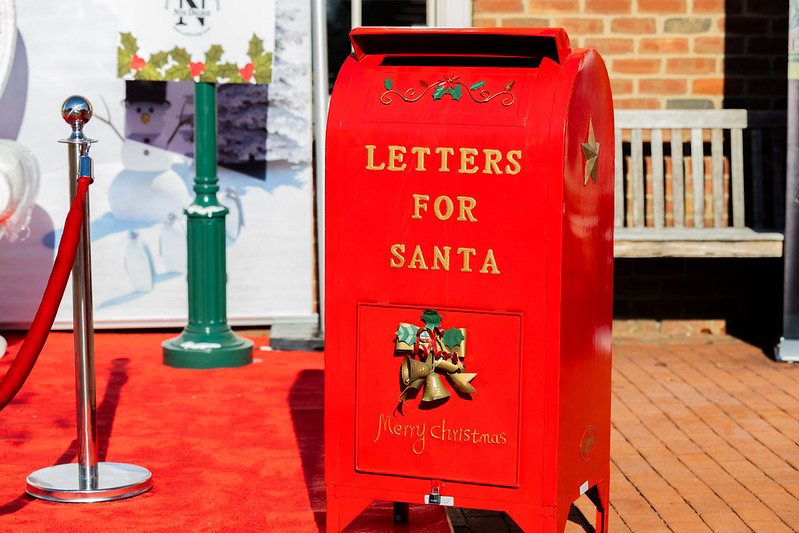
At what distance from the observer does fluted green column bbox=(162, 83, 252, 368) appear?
6082 mm

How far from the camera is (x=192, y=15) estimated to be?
232 inches

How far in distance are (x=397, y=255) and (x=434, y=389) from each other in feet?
1.26

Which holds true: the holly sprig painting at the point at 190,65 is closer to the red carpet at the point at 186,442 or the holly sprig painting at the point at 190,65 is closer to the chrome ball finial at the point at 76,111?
the red carpet at the point at 186,442

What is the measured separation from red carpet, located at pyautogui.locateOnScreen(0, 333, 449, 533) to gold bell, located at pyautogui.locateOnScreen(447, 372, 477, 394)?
683 millimetres

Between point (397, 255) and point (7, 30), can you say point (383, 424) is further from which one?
point (7, 30)

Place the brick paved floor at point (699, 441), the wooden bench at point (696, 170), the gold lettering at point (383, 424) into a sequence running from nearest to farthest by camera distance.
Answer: the gold lettering at point (383, 424), the brick paved floor at point (699, 441), the wooden bench at point (696, 170)

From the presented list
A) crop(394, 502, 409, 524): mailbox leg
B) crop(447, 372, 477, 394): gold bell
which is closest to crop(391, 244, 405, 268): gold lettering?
crop(447, 372, 477, 394): gold bell

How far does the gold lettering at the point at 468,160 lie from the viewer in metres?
3.16

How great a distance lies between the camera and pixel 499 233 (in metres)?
3.17

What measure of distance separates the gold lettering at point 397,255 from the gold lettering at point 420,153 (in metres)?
0.23

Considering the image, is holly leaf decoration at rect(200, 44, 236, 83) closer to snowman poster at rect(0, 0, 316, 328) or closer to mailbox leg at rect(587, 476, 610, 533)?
snowman poster at rect(0, 0, 316, 328)

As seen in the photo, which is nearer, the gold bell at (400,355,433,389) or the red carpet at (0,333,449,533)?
the gold bell at (400,355,433,389)

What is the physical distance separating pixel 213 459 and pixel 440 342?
1.59 metres

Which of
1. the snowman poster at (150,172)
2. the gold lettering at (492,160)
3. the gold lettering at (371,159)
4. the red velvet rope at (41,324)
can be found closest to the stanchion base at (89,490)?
the red velvet rope at (41,324)
